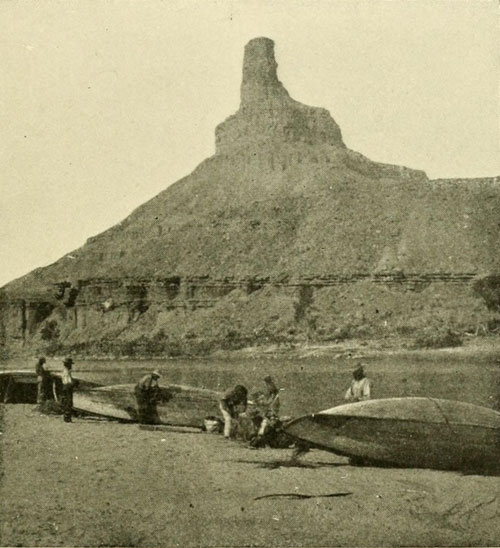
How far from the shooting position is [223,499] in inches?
595

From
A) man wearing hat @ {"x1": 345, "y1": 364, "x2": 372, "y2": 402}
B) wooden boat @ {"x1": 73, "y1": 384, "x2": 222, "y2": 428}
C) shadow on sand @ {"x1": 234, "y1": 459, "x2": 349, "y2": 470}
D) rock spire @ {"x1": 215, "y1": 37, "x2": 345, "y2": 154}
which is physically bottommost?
shadow on sand @ {"x1": 234, "y1": 459, "x2": 349, "y2": 470}

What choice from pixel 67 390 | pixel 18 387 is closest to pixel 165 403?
pixel 67 390

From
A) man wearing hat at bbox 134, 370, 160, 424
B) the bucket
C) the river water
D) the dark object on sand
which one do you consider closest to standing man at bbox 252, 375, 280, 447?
the bucket

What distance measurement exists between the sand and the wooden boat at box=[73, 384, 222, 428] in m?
3.67

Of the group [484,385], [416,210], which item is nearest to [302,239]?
[416,210]

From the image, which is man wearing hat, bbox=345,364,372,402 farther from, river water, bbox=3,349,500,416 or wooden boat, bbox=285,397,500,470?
river water, bbox=3,349,500,416

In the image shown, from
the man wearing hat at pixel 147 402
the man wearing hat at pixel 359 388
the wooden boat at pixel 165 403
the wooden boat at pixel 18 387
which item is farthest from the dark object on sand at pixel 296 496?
the wooden boat at pixel 18 387

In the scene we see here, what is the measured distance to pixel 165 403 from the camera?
21.2m

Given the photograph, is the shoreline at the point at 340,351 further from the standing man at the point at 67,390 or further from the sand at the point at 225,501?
the sand at the point at 225,501

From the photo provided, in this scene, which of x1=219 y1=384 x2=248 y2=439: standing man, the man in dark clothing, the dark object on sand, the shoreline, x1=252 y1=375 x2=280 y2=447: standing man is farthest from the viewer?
the shoreline

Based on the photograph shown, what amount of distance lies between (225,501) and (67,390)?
7.20 metres

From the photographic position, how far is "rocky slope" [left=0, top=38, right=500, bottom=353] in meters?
66.8

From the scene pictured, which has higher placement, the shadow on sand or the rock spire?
the rock spire

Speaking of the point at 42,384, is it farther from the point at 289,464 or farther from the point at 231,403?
the point at 289,464
